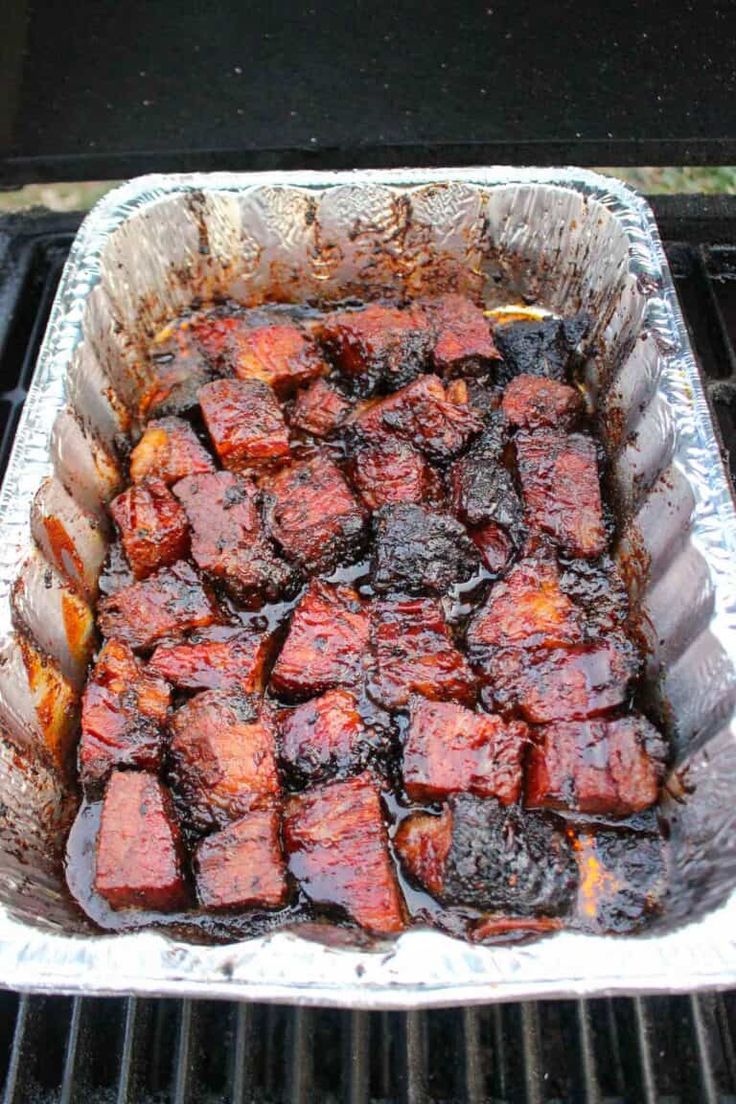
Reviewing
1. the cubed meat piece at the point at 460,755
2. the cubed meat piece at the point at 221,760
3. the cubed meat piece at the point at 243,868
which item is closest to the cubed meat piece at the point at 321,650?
the cubed meat piece at the point at 221,760

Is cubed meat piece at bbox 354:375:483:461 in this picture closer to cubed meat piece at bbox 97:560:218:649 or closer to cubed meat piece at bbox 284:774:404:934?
cubed meat piece at bbox 97:560:218:649

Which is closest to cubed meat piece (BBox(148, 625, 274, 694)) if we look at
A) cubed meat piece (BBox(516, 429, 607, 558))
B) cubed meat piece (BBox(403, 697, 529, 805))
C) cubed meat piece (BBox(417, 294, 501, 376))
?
cubed meat piece (BBox(403, 697, 529, 805))

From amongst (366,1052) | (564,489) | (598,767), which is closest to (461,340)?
(564,489)

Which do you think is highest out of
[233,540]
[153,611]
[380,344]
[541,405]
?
[380,344]

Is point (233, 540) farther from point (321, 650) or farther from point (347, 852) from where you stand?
point (347, 852)

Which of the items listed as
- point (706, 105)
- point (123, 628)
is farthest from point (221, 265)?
point (706, 105)
